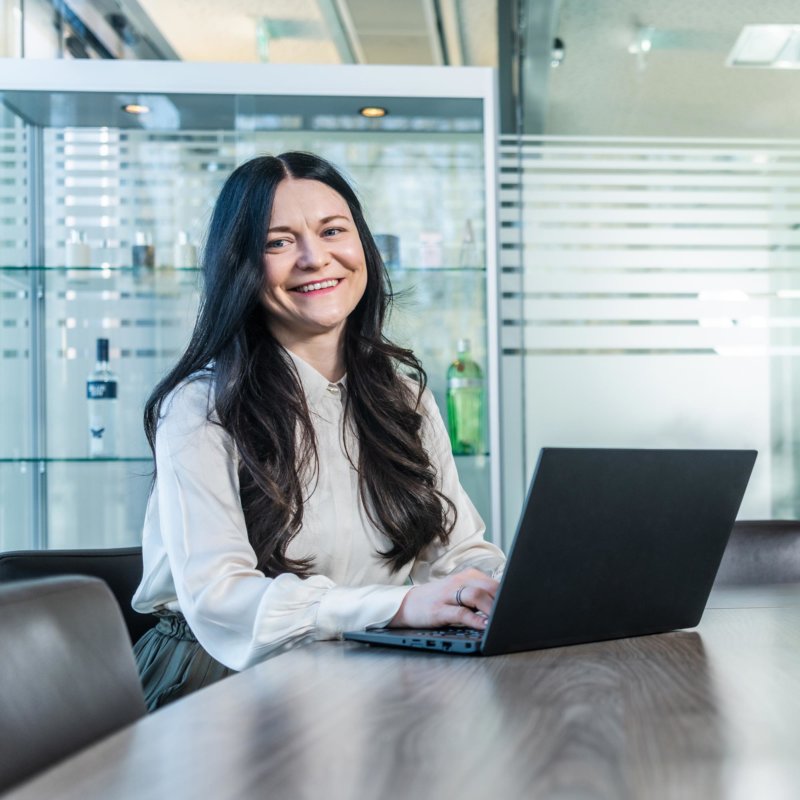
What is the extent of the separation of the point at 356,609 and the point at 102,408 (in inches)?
93.8

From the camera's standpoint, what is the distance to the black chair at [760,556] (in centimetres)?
202

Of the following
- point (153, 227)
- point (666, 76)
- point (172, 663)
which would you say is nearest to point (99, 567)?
point (172, 663)

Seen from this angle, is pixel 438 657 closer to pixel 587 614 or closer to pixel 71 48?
pixel 587 614

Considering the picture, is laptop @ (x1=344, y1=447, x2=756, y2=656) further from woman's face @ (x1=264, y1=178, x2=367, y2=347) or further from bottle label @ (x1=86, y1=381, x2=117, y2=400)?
bottle label @ (x1=86, y1=381, x2=117, y2=400)

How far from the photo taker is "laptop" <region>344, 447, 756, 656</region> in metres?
0.97

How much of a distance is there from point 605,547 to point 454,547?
726mm

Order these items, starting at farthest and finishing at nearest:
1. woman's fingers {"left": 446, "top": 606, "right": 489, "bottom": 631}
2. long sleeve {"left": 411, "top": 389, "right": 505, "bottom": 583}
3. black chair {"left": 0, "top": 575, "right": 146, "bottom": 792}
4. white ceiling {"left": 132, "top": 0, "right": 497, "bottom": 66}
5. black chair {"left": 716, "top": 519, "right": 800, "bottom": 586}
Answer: white ceiling {"left": 132, "top": 0, "right": 497, "bottom": 66}, black chair {"left": 716, "top": 519, "right": 800, "bottom": 586}, long sleeve {"left": 411, "top": 389, "right": 505, "bottom": 583}, woman's fingers {"left": 446, "top": 606, "right": 489, "bottom": 631}, black chair {"left": 0, "top": 575, "right": 146, "bottom": 792}

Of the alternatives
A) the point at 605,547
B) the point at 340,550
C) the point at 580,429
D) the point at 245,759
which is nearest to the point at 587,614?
the point at 605,547

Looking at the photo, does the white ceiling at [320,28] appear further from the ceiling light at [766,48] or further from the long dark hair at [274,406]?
the long dark hair at [274,406]

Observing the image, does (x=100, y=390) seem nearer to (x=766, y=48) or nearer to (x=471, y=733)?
(x=766, y=48)

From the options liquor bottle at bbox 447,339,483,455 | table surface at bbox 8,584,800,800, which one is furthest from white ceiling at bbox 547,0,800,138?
table surface at bbox 8,584,800,800

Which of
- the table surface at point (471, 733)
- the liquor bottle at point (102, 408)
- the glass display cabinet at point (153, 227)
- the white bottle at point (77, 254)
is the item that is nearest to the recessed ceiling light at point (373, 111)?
the glass display cabinet at point (153, 227)

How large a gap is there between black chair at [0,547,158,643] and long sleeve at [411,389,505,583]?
48cm

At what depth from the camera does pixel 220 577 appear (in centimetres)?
134
